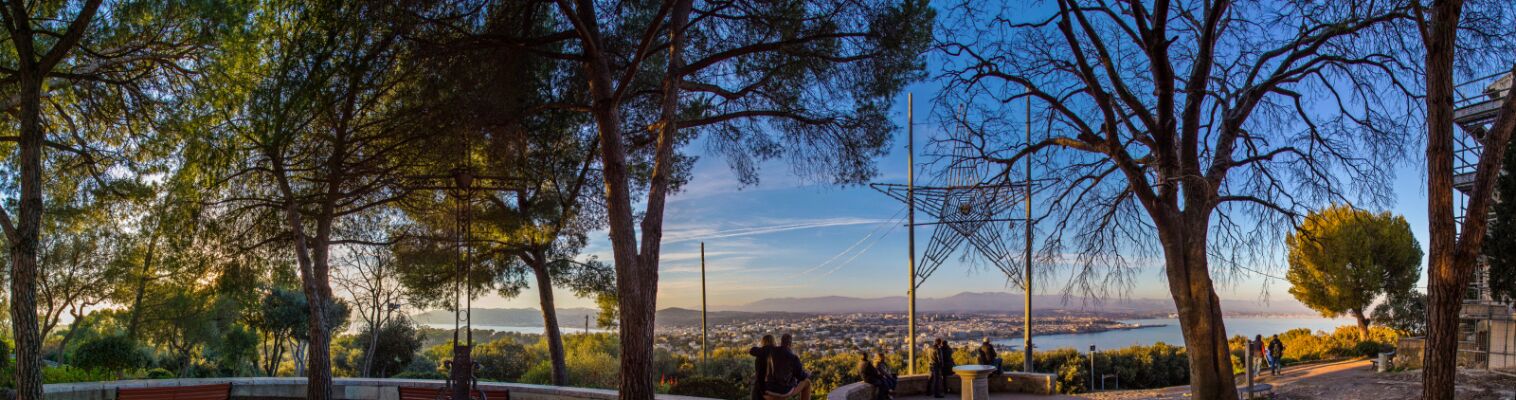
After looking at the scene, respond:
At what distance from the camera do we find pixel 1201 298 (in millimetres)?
9930

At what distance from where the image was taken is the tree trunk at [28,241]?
1124 cm

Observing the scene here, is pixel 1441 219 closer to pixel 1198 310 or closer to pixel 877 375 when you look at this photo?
pixel 1198 310

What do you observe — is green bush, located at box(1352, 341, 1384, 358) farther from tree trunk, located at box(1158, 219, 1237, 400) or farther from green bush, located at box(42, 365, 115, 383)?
green bush, located at box(42, 365, 115, 383)

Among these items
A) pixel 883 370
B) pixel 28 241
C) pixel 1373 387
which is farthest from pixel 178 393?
pixel 1373 387

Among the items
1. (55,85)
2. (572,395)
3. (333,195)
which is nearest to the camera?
(572,395)

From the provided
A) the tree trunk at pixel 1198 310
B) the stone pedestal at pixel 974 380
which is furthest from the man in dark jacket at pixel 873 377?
the tree trunk at pixel 1198 310

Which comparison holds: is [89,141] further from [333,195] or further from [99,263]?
[99,263]

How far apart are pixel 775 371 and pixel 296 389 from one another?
10.1 meters

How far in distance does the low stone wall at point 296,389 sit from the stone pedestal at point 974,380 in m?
4.98

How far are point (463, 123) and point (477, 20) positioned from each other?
1.20m

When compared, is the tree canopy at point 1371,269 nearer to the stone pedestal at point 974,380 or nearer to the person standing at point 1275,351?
the person standing at point 1275,351

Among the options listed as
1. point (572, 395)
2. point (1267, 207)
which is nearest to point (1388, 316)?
point (1267, 207)

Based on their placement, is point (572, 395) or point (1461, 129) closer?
point (572, 395)

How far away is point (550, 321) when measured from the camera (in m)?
17.3
